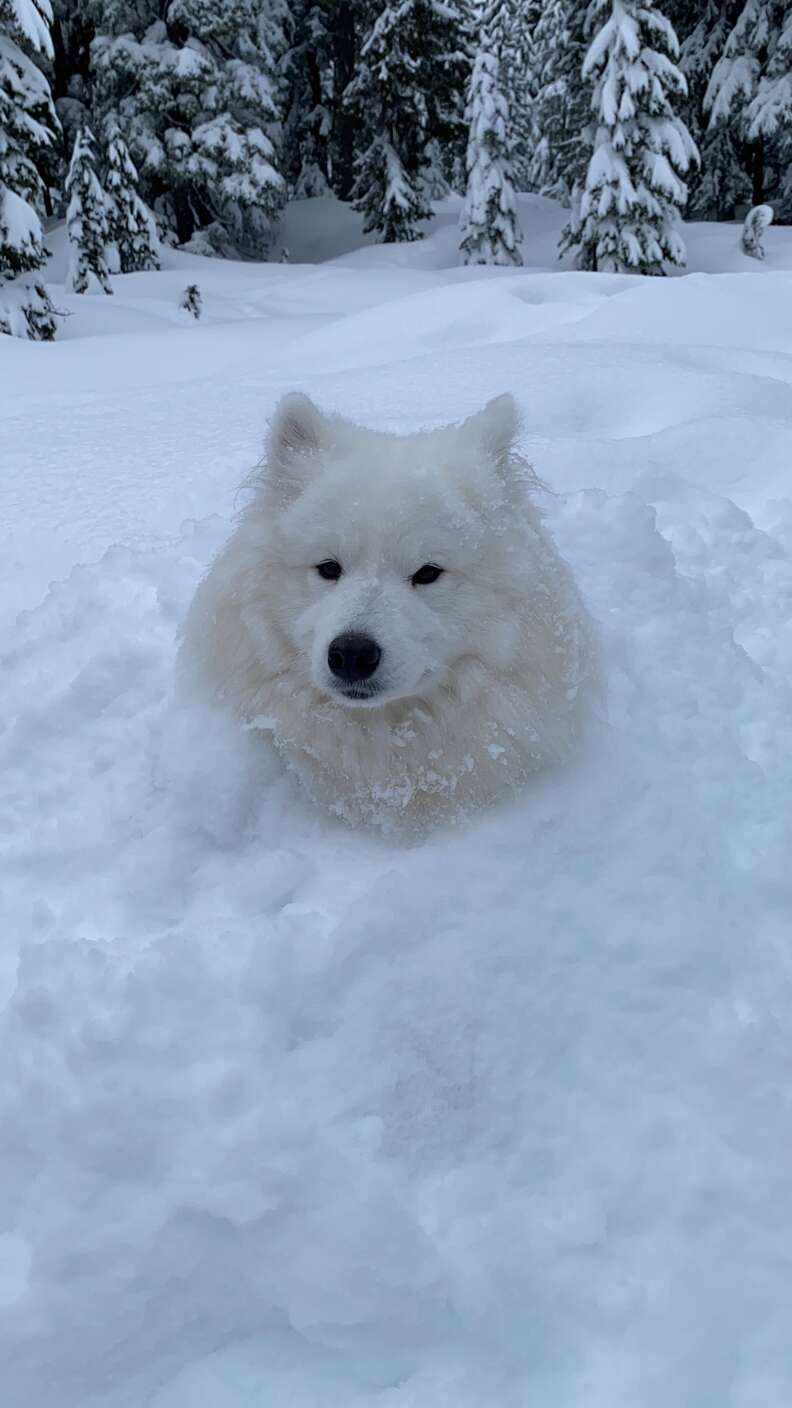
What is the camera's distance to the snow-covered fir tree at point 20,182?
12.2 meters

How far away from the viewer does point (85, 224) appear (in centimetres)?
1745

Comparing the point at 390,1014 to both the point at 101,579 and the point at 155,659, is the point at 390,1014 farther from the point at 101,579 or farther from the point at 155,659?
the point at 101,579

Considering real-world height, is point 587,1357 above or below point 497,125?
below

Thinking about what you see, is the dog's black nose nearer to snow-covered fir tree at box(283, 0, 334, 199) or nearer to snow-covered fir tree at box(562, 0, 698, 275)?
snow-covered fir tree at box(562, 0, 698, 275)

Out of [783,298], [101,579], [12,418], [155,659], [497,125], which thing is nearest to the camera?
[155,659]

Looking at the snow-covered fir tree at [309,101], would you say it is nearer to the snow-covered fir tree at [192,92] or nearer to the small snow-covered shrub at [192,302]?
the snow-covered fir tree at [192,92]

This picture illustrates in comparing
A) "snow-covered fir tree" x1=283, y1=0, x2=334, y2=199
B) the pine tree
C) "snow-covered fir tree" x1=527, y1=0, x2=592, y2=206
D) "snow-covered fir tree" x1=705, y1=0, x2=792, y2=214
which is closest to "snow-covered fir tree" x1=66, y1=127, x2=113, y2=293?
"snow-covered fir tree" x1=527, y1=0, x2=592, y2=206

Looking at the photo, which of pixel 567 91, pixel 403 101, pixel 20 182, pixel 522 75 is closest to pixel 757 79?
pixel 567 91

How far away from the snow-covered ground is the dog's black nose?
598 mm

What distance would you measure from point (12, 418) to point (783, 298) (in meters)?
→ 6.56

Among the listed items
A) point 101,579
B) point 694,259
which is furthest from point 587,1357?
point 694,259

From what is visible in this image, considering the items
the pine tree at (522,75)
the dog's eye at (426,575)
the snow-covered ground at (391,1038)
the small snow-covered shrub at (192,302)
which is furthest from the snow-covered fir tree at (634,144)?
the dog's eye at (426,575)

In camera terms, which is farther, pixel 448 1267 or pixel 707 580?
pixel 707 580

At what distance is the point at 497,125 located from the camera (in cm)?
2173
